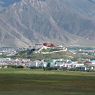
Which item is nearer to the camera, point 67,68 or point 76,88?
point 76,88

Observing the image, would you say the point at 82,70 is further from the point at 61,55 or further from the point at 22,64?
the point at 61,55

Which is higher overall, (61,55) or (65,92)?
(61,55)

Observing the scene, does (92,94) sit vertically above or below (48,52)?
below

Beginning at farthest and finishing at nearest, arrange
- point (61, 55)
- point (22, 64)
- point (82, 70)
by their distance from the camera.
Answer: point (61, 55) < point (22, 64) < point (82, 70)

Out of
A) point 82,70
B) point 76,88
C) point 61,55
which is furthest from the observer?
point 61,55

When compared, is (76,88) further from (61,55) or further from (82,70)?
(61,55)

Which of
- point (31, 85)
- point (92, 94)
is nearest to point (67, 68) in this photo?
point (31, 85)

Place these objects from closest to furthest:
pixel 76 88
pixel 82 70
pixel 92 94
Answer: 1. pixel 92 94
2. pixel 76 88
3. pixel 82 70

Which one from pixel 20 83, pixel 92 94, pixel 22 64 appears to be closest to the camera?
pixel 92 94

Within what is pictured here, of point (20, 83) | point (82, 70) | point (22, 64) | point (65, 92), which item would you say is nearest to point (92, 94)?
point (65, 92)
